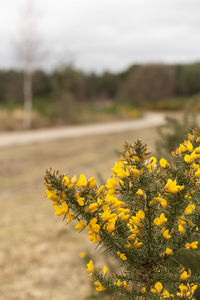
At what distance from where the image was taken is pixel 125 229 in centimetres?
104

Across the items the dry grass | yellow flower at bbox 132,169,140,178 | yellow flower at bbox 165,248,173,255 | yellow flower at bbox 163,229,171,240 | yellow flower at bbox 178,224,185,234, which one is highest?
yellow flower at bbox 132,169,140,178

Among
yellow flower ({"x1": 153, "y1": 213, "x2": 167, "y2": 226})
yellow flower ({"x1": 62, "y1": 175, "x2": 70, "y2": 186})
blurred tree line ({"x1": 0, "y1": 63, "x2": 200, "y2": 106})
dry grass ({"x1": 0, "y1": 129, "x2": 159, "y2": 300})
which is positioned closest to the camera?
yellow flower ({"x1": 62, "y1": 175, "x2": 70, "y2": 186})

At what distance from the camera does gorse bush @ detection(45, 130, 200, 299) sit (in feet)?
2.91

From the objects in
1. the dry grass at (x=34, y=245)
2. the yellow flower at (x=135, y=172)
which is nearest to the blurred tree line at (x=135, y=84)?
the dry grass at (x=34, y=245)

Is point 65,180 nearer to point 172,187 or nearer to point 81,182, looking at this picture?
point 81,182

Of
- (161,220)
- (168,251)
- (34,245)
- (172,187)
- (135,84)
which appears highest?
(135,84)

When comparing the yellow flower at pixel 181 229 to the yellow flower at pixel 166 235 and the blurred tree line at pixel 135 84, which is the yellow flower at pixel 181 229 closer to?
the yellow flower at pixel 166 235

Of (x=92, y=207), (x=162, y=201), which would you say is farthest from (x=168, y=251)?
(x=92, y=207)

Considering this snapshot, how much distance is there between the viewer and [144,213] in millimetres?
953

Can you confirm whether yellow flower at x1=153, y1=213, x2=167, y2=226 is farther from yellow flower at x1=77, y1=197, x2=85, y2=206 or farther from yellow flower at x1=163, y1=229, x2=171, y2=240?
yellow flower at x1=77, y1=197, x2=85, y2=206

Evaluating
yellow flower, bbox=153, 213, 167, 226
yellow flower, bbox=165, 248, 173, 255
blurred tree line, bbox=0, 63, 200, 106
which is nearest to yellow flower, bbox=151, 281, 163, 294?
yellow flower, bbox=165, 248, 173, 255

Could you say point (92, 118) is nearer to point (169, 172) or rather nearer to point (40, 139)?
point (40, 139)

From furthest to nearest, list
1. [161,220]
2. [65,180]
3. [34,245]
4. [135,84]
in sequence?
[135,84] → [34,245] → [161,220] → [65,180]

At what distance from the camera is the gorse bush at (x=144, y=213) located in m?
0.89
